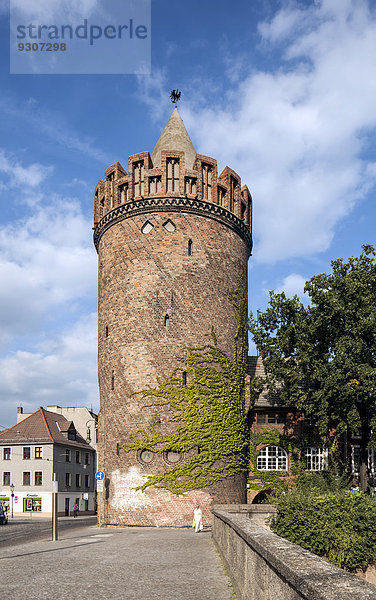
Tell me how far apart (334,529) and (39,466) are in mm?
42366

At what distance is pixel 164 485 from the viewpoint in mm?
28328

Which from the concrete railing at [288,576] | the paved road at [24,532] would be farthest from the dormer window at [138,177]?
the concrete railing at [288,576]

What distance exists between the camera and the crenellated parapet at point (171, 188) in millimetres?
31500

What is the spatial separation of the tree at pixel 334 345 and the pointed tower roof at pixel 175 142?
1067cm

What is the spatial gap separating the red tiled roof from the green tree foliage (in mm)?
30464

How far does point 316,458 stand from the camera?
110ft

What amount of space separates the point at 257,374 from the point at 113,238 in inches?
510

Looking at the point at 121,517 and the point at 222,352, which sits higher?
the point at 222,352

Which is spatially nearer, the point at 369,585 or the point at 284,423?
the point at 369,585

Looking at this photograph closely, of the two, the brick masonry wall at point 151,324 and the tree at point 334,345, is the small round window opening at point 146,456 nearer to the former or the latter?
the brick masonry wall at point 151,324

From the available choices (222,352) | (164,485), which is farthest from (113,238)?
(164,485)

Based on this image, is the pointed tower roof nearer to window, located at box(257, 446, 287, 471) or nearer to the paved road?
window, located at box(257, 446, 287, 471)

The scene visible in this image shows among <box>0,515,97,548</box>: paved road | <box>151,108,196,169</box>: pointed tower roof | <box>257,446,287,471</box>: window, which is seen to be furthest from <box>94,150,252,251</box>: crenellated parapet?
<box>0,515,97,548</box>: paved road

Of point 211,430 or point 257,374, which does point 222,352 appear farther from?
point 257,374
